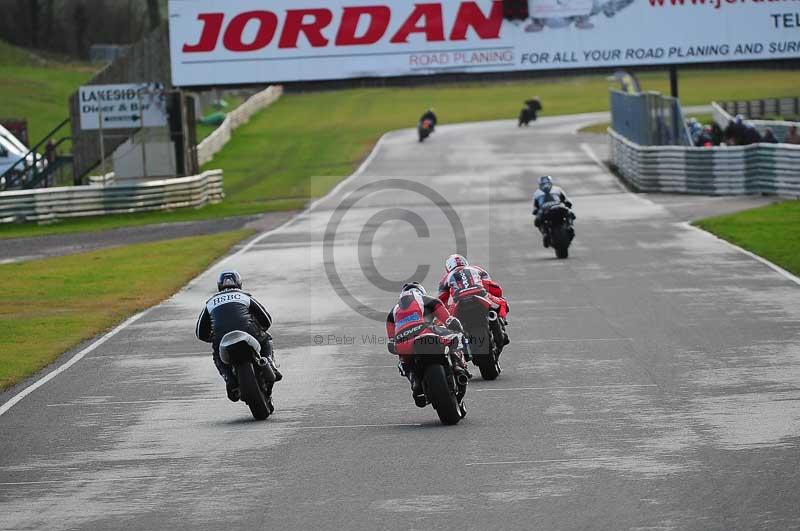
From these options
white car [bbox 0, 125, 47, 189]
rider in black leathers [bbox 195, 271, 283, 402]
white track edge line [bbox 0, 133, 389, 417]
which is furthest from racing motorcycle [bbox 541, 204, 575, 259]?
white car [bbox 0, 125, 47, 189]

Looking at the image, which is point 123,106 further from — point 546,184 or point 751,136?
point 546,184

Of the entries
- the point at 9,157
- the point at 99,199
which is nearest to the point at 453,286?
the point at 99,199

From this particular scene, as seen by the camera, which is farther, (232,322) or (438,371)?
(232,322)

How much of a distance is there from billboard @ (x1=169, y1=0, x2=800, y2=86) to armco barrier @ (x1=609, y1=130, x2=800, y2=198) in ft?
A: 11.6

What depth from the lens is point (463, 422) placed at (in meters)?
12.2

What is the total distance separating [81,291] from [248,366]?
12.7m

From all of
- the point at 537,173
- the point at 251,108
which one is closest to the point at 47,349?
the point at 537,173

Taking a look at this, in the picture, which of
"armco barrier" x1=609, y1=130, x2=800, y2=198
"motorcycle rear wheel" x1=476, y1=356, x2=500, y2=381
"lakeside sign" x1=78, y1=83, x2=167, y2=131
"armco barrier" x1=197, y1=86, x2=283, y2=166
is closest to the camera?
"motorcycle rear wheel" x1=476, y1=356, x2=500, y2=381

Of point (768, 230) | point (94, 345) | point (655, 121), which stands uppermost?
point (655, 121)

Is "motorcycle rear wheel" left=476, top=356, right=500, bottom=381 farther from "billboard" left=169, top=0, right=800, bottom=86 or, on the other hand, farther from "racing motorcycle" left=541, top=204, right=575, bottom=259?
"billboard" left=169, top=0, right=800, bottom=86

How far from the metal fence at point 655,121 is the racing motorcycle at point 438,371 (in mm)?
29286

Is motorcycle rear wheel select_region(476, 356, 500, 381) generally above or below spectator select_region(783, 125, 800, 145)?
below

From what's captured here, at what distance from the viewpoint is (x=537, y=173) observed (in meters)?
49.4

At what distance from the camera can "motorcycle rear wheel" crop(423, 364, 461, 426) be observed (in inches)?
464
